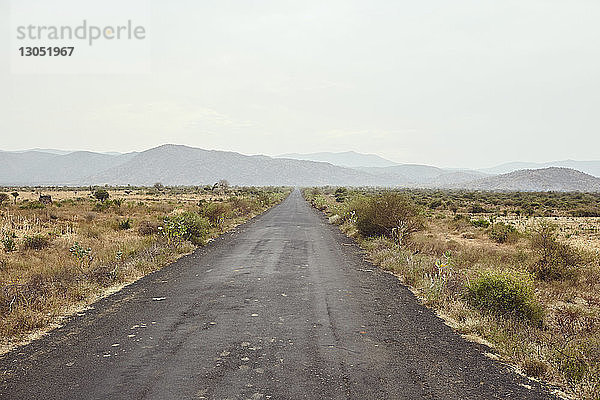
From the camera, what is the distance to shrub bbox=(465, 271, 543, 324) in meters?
8.20

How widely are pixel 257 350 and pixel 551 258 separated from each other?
9897 mm

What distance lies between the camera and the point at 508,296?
27.3 feet

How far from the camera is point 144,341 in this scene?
6539mm

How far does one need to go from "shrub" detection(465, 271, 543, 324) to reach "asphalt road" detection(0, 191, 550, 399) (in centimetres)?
121

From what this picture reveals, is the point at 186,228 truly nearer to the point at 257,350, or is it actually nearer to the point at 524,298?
the point at 257,350

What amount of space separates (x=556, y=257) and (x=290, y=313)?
8.51m

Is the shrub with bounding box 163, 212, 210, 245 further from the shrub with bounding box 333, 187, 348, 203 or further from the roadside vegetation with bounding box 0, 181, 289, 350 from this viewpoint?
the shrub with bounding box 333, 187, 348, 203

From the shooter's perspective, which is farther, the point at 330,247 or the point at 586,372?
the point at 330,247

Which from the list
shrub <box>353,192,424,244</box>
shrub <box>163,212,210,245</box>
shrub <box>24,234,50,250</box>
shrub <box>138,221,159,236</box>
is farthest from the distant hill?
shrub <box>24,234,50,250</box>

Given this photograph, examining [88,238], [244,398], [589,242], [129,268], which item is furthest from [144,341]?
[589,242]

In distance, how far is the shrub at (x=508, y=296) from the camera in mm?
8203

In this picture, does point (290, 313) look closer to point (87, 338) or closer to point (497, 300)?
point (87, 338)

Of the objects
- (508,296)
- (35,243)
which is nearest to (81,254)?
(35,243)

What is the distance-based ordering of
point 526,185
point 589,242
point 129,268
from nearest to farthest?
point 129,268
point 589,242
point 526,185
